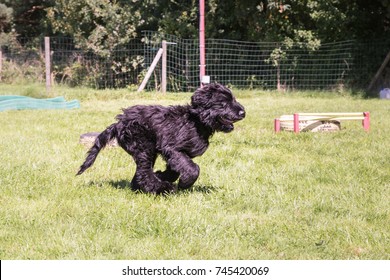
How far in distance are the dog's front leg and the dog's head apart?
1.31 ft

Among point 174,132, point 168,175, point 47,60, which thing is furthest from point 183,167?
point 47,60

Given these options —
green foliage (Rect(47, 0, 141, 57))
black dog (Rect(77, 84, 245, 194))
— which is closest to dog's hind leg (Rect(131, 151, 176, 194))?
black dog (Rect(77, 84, 245, 194))

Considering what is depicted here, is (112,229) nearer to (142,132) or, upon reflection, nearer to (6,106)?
(142,132)

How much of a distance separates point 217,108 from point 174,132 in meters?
0.46

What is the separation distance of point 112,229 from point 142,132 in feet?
4.30

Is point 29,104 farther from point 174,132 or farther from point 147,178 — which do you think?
point 174,132

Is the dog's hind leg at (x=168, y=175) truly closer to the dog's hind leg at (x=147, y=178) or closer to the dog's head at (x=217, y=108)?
the dog's hind leg at (x=147, y=178)

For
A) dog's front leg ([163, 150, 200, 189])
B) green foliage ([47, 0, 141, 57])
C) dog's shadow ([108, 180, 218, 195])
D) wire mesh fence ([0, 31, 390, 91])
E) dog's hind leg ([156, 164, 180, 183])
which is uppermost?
green foliage ([47, 0, 141, 57])

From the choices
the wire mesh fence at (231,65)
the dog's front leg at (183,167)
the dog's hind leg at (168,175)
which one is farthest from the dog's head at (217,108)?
the wire mesh fence at (231,65)

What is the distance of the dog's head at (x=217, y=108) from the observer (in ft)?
17.9

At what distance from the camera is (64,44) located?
26.9 metres

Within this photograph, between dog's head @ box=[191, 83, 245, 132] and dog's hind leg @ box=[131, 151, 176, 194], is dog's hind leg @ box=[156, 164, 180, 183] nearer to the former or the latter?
dog's hind leg @ box=[131, 151, 176, 194]

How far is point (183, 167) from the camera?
5.37m

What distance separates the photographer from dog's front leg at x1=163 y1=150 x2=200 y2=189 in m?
5.36
